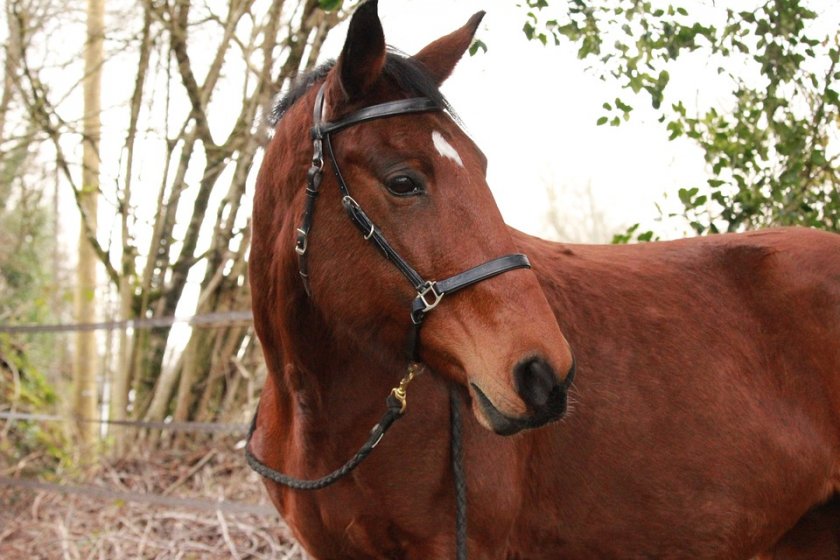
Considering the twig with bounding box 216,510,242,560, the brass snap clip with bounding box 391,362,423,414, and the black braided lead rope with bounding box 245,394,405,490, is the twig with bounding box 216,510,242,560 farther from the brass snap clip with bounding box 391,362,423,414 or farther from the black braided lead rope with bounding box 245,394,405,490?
the brass snap clip with bounding box 391,362,423,414

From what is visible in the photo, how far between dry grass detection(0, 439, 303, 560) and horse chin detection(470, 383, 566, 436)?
3.46m

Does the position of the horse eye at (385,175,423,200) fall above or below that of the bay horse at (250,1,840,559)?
above

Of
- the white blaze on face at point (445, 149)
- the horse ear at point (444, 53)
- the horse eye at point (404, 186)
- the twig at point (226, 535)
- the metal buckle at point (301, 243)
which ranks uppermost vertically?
the horse ear at point (444, 53)

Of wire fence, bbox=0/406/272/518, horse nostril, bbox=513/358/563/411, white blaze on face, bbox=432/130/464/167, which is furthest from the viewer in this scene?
wire fence, bbox=0/406/272/518

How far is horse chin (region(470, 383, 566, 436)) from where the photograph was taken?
2107 mm

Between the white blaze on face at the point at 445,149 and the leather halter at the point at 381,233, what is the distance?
0.33 ft

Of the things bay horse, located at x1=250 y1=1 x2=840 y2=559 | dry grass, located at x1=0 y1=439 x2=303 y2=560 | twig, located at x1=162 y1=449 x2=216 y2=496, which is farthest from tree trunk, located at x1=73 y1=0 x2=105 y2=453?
bay horse, located at x1=250 y1=1 x2=840 y2=559

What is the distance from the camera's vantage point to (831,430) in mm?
3184

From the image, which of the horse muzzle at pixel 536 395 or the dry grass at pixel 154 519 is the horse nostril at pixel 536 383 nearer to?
the horse muzzle at pixel 536 395

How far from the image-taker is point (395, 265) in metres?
2.31

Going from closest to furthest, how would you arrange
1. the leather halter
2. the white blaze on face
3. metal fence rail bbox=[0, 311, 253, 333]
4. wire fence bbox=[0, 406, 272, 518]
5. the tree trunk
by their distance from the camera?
the leather halter → the white blaze on face → wire fence bbox=[0, 406, 272, 518] → metal fence rail bbox=[0, 311, 253, 333] → the tree trunk

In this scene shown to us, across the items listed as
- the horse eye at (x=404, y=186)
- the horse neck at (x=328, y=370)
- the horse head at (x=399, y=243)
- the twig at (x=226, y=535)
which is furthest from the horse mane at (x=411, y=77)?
the twig at (x=226, y=535)

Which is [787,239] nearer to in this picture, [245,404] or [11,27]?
[245,404]

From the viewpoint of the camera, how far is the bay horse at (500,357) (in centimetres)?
228
